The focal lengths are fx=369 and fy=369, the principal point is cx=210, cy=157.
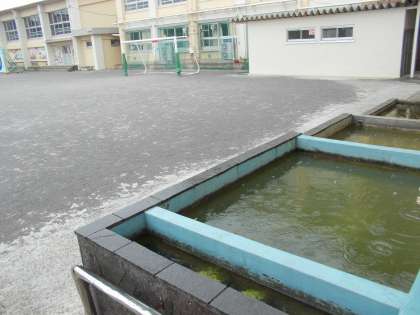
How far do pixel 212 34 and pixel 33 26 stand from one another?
20.4m

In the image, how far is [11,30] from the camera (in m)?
35.3

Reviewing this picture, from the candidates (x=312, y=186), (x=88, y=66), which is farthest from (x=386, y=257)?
(x=88, y=66)

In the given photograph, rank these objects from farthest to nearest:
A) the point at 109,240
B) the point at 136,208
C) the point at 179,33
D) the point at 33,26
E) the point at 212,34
A: the point at 33,26, the point at 179,33, the point at 212,34, the point at 136,208, the point at 109,240

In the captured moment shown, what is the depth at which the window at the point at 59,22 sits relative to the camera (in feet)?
96.9

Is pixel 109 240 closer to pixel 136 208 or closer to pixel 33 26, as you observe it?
pixel 136 208

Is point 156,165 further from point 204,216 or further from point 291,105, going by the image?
point 291,105

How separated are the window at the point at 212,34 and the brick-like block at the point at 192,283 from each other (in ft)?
63.0

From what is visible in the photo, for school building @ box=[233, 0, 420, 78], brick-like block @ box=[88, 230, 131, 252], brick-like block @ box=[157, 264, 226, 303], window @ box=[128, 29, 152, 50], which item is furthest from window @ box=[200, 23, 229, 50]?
brick-like block @ box=[157, 264, 226, 303]

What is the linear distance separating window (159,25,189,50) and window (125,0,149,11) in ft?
7.01

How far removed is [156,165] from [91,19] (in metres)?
27.0

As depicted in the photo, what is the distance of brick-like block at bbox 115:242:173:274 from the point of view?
7.88 feet

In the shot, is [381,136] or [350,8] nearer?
[381,136]

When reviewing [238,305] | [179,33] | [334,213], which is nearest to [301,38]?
[179,33]

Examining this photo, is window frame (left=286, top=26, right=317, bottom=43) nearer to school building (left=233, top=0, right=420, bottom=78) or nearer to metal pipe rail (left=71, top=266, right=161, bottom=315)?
school building (left=233, top=0, right=420, bottom=78)
